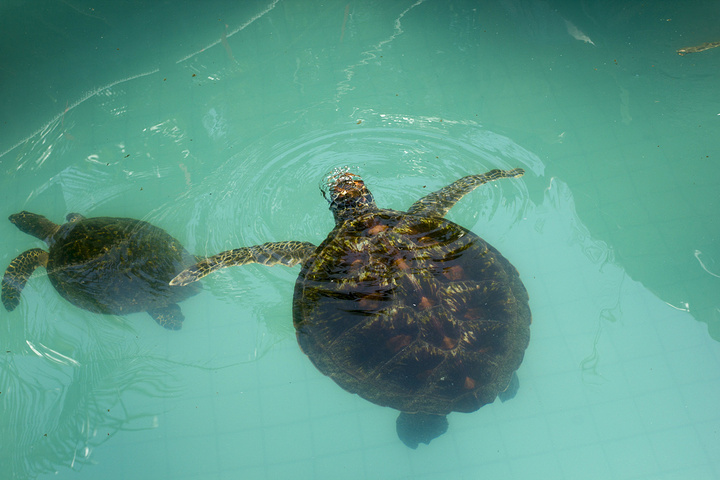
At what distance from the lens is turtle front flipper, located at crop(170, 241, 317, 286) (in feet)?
13.1

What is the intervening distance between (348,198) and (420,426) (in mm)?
2116

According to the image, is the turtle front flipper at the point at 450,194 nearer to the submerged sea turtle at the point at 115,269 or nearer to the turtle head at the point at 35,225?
the submerged sea turtle at the point at 115,269

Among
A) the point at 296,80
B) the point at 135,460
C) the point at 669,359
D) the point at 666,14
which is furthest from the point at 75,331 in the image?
the point at 666,14

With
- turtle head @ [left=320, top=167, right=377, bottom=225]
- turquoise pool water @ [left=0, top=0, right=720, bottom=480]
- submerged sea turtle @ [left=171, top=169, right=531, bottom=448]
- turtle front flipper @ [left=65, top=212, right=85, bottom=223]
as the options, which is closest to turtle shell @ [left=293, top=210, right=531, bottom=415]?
submerged sea turtle @ [left=171, top=169, right=531, bottom=448]

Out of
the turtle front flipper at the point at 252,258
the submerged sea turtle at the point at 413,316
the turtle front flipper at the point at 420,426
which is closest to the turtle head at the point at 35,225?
the turtle front flipper at the point at 252,258

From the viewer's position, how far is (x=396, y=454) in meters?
3.95

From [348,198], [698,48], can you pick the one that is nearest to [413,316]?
[348,198]

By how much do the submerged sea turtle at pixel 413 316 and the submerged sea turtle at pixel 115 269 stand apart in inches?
54.0

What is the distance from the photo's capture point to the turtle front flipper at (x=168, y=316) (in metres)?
4.06

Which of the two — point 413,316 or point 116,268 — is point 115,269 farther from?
point 413,316

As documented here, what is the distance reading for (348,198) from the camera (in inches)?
159

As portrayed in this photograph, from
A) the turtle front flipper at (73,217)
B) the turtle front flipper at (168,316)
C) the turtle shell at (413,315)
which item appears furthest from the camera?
the turtle front flipper at (73,217)

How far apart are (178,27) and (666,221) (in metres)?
6.38

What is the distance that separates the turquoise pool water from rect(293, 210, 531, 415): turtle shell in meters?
0.91
